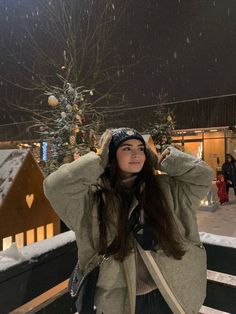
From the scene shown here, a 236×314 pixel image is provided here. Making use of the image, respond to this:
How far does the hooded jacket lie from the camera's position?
1704mm

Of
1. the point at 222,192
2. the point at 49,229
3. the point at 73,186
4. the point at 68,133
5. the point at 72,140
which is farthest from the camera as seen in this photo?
the point at 222,192

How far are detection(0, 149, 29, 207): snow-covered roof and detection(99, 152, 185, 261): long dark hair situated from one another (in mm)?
→ 2143

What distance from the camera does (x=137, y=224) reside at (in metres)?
1.80

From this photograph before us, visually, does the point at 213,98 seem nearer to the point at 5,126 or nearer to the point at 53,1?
the point at 53,1

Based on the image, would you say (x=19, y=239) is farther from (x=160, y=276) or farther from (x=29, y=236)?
(x=160, y=276)

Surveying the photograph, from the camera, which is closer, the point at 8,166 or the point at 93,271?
the point at 93,271

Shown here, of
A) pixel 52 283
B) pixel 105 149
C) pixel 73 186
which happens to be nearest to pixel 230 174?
pixel 52 283

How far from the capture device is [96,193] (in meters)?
1.85

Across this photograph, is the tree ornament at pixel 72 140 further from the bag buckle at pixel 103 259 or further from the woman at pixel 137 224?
the bag buckle at pixel 103 259

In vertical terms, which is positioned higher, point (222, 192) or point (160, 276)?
point (160, 276)

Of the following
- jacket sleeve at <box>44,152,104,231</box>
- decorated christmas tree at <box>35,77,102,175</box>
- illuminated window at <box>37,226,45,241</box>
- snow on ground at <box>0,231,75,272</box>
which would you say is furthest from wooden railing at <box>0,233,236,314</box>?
decorated christmas tree at <box>35,77,102,175</box>

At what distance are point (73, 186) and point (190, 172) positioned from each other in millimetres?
655

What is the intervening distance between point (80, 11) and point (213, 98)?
9.44 m

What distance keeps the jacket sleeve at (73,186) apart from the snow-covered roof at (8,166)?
2.08m
